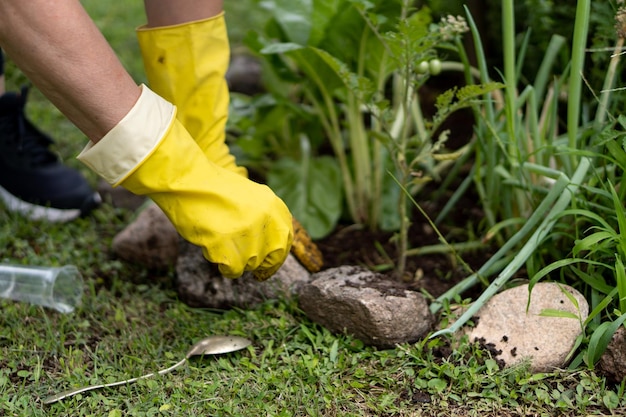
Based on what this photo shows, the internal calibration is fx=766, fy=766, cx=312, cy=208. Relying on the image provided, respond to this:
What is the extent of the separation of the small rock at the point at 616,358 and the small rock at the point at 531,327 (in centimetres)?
7

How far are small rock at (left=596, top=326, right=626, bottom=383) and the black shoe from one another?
4.66 feet

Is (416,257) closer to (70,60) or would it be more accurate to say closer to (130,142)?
(130,142)

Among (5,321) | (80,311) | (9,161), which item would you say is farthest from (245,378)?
(9,161)

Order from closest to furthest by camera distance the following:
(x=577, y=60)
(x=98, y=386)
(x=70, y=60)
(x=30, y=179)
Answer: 1. (x=70, y=60)
2. (x=98, y=386)
3. (x=577, y=60)
4. (x=30, y=179)

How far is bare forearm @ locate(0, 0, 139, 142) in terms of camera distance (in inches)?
49.2

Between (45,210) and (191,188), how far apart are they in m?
0.87

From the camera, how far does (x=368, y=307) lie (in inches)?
57.7

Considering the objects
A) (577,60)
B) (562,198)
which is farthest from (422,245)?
(577,60)

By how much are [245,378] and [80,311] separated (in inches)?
18.4

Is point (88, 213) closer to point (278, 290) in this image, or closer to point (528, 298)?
point (278, 290)

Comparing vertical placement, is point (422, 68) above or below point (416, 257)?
above

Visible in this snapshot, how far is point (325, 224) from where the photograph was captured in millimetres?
2016

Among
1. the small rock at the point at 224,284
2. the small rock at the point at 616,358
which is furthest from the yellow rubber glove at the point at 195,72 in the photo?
the small rock at the point at 616,358

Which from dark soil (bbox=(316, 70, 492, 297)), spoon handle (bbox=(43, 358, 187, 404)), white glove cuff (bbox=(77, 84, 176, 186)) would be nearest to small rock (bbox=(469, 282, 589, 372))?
dark soil (bbox=(316, 70, 492, 297))
